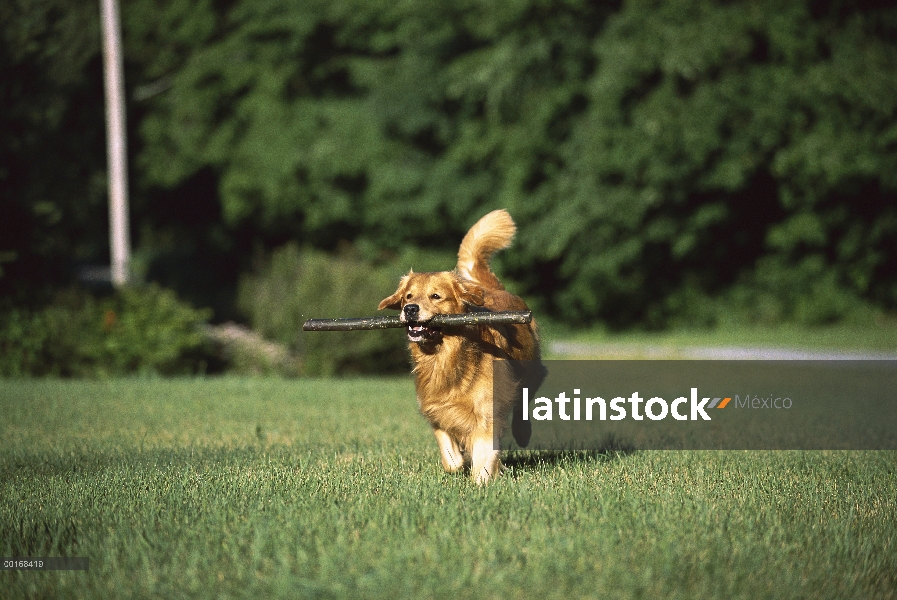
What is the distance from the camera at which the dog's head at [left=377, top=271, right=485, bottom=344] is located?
6.61 meters

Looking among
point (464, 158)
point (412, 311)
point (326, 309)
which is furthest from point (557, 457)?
point (464, 158)

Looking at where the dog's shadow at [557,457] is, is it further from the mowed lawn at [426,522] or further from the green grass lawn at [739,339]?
the green grass lawn at [739,339]

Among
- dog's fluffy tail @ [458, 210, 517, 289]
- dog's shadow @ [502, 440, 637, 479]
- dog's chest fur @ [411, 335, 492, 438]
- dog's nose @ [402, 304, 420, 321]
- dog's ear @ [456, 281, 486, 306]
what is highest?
dog's fluffy tail @ [458, 210, 517, 289]

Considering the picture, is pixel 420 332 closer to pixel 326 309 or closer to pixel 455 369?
pixel 455 369

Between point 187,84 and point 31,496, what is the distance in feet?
82.5

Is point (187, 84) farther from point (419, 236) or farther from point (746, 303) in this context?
point (746, 303)

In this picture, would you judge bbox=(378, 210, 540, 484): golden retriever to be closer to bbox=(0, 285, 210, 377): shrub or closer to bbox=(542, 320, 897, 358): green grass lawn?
bbox=(0, 285, 210, 377): shrub

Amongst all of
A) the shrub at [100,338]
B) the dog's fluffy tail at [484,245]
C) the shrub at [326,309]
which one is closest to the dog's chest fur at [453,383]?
the dog's fluffy tail at [484,245]

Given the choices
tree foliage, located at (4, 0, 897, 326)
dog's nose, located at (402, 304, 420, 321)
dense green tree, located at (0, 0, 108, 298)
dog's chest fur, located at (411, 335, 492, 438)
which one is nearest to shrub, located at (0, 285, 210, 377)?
dense green tree, located at (0, 0, 108, 298)

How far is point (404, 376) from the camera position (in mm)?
17562

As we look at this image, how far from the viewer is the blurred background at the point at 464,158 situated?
16844 millimetres

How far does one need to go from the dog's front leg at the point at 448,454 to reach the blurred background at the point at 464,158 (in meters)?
9.71

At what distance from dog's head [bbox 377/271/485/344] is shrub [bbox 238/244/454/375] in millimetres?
9247

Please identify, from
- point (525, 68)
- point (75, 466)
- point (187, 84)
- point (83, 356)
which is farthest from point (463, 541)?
point (187, 84)
